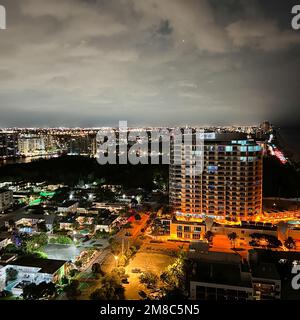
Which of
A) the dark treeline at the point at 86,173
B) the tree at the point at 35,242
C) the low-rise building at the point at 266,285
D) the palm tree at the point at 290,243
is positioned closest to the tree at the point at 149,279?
the low-rise building at the point at 266,285

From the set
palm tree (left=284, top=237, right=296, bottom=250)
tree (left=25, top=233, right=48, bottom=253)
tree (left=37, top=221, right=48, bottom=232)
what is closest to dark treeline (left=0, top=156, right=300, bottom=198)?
palm tree (left=284, top=237, right=296, bottom=250)

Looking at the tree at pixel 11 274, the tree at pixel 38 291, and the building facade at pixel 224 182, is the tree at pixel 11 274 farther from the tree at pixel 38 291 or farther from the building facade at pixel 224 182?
the building facade at pixel 224 182

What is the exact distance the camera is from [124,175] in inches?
475

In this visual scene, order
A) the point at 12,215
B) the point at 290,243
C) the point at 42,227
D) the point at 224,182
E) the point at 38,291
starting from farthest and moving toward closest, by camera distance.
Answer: the point at 12,215, the point at 224,182, the point at 42,227, the point at 290,243, the point at 38,291

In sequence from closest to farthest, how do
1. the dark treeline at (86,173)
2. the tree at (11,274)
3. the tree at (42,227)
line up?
the tree at (11,274), the tree at (42,227), the dark treeline at (86,173)

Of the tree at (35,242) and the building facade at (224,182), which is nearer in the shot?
the tree at (35,242)

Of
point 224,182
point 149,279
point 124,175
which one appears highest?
point 224,182

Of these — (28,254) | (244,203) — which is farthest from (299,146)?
(28,254)

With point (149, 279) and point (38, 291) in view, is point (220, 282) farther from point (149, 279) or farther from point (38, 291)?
point (38, 291)

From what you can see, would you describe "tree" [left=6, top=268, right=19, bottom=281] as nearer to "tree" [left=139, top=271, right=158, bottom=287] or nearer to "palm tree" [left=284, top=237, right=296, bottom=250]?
"tree" [left=139, top=271, right=158, bottom=287]

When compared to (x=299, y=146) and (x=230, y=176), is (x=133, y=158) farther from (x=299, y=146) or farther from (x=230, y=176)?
(x=299, y=146)

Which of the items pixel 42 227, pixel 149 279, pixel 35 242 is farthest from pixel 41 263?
pixel 42 227

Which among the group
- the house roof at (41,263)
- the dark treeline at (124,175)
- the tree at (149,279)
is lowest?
the tree at (149,279)

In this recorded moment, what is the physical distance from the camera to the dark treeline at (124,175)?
32.1 ft
